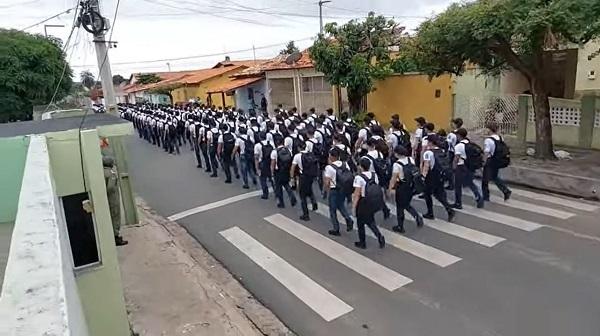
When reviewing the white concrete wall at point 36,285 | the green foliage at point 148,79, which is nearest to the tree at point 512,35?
the white concrete wall at point 36,285

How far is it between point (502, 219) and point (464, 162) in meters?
1.18

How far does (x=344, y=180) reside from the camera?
7.44 m

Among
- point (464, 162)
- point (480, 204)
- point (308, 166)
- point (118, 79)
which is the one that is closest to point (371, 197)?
point (308, 166)

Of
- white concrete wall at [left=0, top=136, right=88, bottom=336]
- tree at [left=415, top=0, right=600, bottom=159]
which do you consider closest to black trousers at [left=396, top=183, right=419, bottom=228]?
tree at [left=415, top=0, right=600, bottom=159]

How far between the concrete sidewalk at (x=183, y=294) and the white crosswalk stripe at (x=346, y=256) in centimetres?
145

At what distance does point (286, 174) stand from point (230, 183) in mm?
3455

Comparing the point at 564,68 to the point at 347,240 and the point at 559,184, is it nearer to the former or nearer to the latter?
the point at 559,184

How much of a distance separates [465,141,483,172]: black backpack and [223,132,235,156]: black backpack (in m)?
5.85

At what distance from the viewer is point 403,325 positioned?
4980 mm

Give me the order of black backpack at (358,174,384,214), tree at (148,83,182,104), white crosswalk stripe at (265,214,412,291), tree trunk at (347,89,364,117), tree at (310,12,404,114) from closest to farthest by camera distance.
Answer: white crosswalk stripe at (265,214,412,291), black backpack at (358,174,384,214), tree at (310,12,404,114), tree trunk at (347,89,364,117), tree at (148,83,182,104)

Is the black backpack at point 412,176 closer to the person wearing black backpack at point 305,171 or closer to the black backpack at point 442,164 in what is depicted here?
the black backpack at point 442,164

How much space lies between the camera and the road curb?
532 cm

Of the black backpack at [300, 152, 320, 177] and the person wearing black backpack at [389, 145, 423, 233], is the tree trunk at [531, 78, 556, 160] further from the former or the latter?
the black backpack at [300, 152, 320, 177]

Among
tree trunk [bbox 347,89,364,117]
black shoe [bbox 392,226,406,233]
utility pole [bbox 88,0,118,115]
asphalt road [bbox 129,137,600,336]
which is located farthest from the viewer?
tree trunk [bbox 347,89,364,117]
